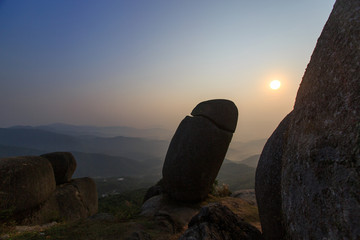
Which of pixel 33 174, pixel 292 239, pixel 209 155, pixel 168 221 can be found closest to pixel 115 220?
pixel 168 221

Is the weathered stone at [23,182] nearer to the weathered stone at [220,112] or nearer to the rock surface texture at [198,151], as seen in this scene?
the rock surface texture at [198,151]

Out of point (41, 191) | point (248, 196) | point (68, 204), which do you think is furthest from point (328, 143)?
point (68, 204)

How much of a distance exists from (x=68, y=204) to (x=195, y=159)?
988 cm

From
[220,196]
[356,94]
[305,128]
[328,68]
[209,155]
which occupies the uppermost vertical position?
[328,68]

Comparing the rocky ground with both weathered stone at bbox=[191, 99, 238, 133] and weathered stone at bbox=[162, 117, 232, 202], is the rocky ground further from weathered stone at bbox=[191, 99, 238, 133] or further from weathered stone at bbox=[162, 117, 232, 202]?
weathered stone at bbox=[191, 99, 238, 133]

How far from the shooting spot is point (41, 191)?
11984 millimetres

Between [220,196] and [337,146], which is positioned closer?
[337,146]

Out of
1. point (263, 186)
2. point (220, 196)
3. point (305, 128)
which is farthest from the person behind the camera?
point (220, 196)

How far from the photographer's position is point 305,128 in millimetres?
3182

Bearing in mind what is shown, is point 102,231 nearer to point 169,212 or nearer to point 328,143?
point 169,212

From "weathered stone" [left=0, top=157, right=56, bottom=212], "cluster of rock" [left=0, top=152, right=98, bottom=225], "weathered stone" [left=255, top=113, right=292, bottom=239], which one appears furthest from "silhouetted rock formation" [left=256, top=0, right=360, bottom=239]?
"weathered stone" [left=0, top=157, right=56, bottom=212]

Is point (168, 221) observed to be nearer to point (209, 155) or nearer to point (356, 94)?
point (209, 155)

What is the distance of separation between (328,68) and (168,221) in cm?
779

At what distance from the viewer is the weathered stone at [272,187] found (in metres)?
4.59
